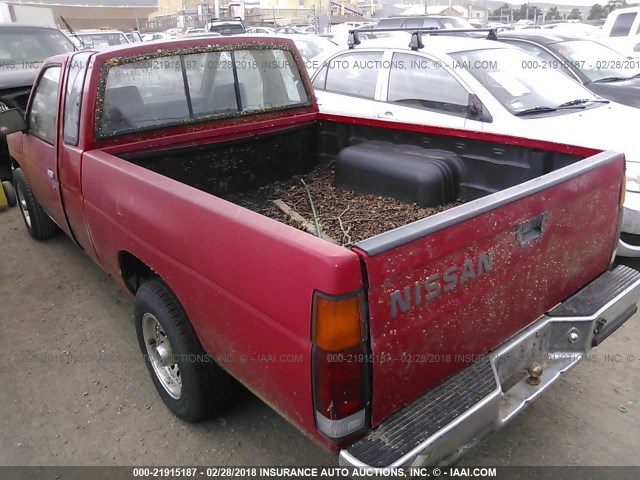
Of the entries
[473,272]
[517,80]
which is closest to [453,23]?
[517,80]

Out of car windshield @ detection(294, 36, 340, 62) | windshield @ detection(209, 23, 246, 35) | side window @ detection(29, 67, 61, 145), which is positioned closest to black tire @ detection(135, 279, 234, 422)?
side window @ detection(29, 67, 61, 145)

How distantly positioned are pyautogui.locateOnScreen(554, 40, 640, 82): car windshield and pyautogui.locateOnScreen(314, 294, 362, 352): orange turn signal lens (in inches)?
253

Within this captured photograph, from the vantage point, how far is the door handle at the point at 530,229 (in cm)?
203

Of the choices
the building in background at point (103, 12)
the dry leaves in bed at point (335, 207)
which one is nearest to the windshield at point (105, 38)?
the dry leaves in bed at point (335, 207)

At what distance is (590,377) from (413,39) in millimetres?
3576

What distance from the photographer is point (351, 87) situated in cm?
596

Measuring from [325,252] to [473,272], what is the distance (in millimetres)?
627

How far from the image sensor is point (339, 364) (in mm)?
1642

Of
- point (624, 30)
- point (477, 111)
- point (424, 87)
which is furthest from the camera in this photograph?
point (624, 30)

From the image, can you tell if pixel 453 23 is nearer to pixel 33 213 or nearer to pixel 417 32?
pixel 417 32

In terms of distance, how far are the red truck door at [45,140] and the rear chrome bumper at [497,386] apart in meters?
2.78

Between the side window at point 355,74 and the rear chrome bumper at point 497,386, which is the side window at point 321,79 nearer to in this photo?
the side window at point 355,74

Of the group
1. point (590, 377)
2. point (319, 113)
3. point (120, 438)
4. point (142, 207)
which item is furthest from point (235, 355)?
point (319, 113)

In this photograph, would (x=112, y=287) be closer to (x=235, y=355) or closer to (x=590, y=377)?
(x=235, y=355)
